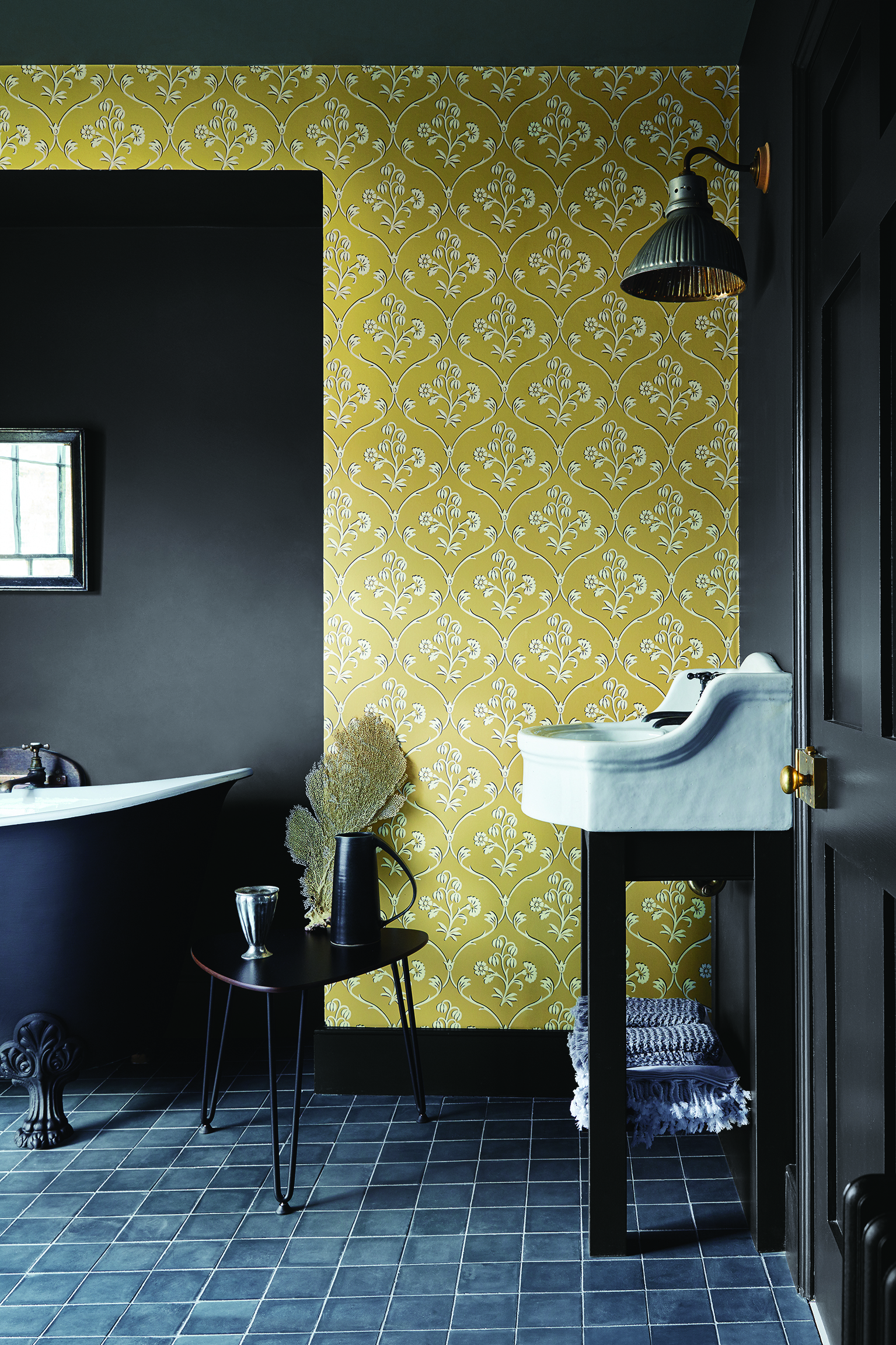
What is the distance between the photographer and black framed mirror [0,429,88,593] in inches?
118

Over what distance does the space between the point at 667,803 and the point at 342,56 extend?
6.78ft

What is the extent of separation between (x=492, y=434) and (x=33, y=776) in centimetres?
165

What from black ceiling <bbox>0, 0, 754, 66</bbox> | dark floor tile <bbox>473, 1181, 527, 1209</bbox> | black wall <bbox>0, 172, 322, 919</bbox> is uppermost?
black ceiling <bbox>0, 0, 754, 66</bbox>

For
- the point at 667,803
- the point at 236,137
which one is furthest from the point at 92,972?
the point at 236,137

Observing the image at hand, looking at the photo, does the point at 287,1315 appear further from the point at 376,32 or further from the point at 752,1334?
the point at 376,32

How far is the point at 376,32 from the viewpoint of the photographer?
2418 millimetres

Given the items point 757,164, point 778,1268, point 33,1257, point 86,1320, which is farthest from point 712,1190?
point 757,164

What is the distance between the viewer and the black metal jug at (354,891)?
89.9 inches

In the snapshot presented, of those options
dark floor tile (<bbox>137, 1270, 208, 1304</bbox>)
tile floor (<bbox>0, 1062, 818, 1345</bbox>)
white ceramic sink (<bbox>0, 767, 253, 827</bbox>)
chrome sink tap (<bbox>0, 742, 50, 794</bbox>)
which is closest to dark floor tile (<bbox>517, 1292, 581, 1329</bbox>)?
tile floor (<bbox>0, 1062, 818, 1345</bbox>)

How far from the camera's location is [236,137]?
258 cm

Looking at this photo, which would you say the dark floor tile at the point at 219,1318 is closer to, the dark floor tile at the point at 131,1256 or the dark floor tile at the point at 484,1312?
the dark floor tile at the point at 131,1256

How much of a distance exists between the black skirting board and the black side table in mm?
57

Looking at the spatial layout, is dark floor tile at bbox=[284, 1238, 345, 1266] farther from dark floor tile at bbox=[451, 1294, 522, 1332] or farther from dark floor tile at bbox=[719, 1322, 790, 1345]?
dark floor tile at bbox=[719, 1322, 790, 1345]

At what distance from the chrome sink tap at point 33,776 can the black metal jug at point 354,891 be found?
3.61ft
